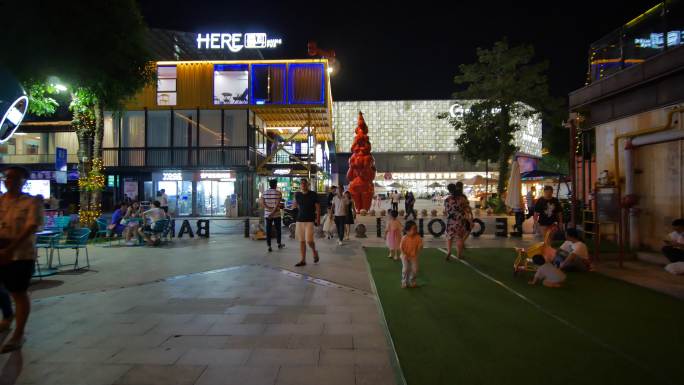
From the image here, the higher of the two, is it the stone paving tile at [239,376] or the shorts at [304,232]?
the shorts at [304,232]

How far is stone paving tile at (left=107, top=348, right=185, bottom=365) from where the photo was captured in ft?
13.4

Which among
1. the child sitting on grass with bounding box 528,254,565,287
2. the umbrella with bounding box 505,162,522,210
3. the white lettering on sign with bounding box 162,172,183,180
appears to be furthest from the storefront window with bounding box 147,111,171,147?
the child sitting on grass with bounding box 528,254,565,287

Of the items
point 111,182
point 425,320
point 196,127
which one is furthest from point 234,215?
point 425,320

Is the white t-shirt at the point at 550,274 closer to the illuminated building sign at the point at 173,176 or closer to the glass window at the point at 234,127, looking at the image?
the glass window at the point at 234,127

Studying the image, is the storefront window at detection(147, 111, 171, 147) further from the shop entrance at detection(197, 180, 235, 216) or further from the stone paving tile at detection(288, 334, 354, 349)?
the stone paving tile at detection(288, 334, 354, 349)

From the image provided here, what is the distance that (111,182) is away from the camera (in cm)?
2736

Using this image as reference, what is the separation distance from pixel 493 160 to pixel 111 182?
25924 mm

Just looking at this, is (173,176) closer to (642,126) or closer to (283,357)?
(642,126)

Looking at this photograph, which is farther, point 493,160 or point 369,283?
point 493,160

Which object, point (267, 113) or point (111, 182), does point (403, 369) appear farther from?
point (111, 182)

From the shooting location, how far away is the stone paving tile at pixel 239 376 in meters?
3.62

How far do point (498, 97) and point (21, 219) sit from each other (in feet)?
91.7

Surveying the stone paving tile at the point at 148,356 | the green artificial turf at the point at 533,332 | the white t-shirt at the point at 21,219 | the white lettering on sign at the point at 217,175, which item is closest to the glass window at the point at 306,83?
the white lettering on sign at the point at 217,175

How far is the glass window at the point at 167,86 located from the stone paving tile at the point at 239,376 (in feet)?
81.7
